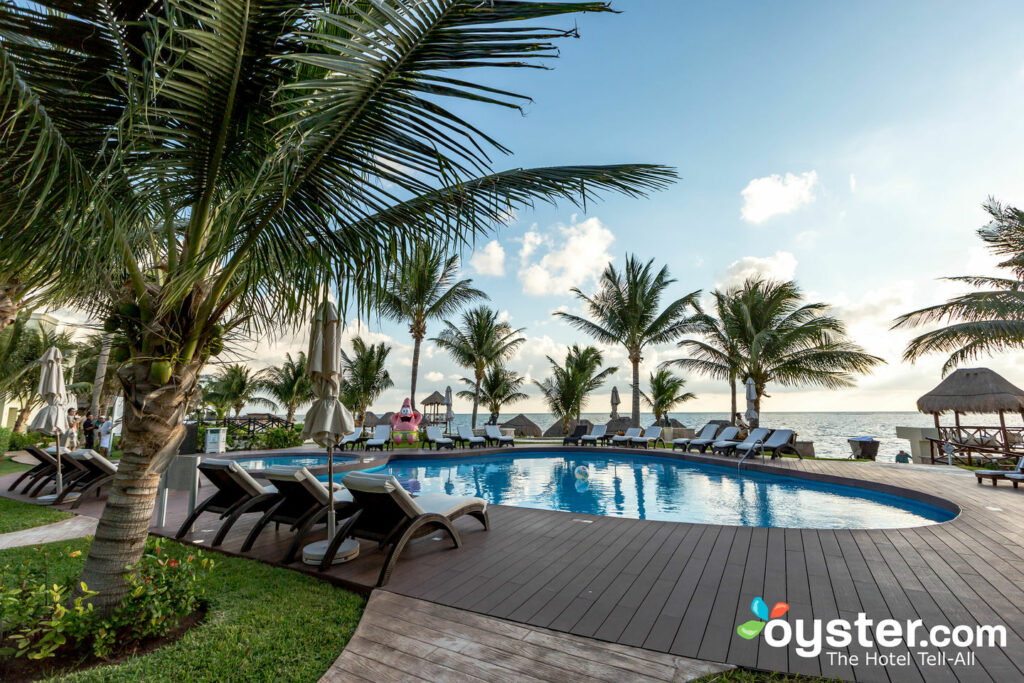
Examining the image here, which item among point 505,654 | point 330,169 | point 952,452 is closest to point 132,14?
point 330,169

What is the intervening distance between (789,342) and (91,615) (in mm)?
19460

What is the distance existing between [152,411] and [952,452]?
57.5 feet

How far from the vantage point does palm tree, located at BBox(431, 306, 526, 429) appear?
871 inches

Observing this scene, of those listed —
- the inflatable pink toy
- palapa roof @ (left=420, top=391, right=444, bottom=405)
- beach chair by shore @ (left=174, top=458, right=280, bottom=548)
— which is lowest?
beach chair by shore @ (left=174, top=458, right=280, bottom=548)

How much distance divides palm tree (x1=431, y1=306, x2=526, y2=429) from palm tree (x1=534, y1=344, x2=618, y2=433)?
271 centimetres

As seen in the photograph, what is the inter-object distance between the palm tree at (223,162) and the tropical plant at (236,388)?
1126 inches

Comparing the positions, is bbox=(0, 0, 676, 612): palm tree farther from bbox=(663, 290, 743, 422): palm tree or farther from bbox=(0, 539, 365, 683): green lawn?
bbox=(663, 290, 743, 422): palm tree

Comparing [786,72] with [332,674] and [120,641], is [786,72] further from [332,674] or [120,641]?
[120,641]

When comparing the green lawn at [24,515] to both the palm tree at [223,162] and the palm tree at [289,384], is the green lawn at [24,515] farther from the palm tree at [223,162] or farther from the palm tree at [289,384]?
the palm tree at [289,384]

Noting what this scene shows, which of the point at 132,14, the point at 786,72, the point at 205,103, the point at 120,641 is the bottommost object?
the point at 120,641

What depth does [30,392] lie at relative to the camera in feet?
60.5

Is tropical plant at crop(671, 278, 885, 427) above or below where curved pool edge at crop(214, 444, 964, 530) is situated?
above

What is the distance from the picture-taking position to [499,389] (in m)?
23.8

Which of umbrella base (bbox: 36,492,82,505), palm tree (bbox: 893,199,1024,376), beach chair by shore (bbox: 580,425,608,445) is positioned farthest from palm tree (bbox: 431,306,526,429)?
umbrella base (bbox: 36,492,82,505)
